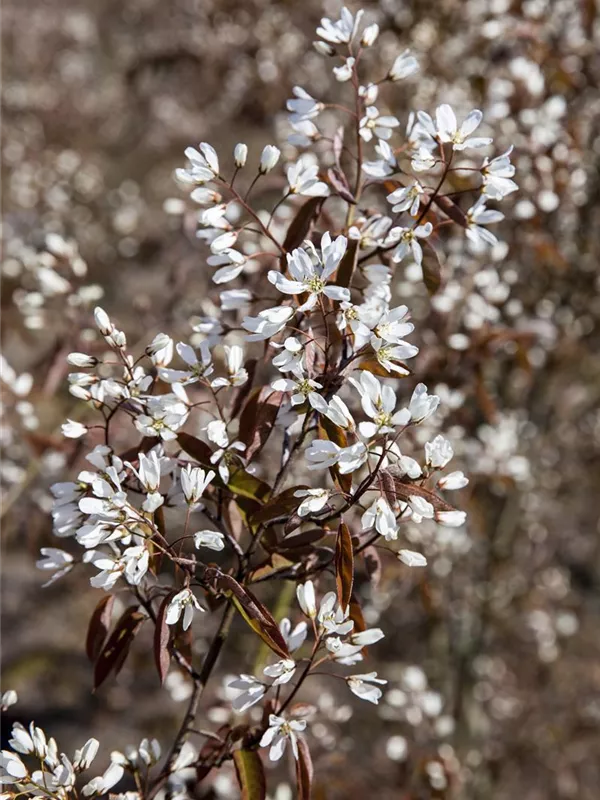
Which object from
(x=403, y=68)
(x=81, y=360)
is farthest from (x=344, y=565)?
(x=403, y=68)

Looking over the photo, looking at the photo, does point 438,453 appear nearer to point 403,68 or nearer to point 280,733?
point 280,733

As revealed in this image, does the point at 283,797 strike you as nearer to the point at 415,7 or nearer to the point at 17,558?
the point at 415,7

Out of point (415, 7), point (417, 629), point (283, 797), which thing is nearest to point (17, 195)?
point (415, 7)

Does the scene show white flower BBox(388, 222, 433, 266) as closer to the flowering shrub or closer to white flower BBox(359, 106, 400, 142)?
the flowering shrub

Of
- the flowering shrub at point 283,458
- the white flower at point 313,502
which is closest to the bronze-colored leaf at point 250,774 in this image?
the flowering shrub at point 283,458

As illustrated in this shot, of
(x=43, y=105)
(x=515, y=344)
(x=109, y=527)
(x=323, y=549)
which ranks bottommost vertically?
(x=43, y=105)
